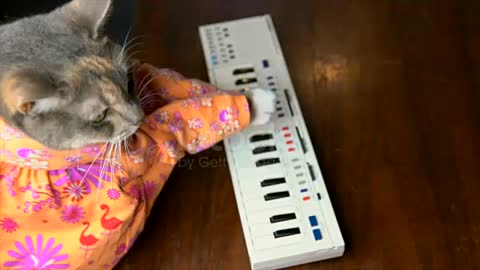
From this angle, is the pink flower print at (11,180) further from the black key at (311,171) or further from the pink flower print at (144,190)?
the black key at (311,171)

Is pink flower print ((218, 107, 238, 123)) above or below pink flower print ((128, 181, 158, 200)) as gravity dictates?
above

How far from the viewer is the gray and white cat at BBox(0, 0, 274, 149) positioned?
0.59 metres

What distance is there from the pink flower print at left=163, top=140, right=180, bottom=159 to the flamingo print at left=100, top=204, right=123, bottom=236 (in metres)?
0.11

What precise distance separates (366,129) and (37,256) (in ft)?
1.80

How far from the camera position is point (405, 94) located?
983mm

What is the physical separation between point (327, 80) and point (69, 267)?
21.0 inches

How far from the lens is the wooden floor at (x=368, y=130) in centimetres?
86

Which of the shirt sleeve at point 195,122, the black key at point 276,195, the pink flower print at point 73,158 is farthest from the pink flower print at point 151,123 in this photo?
the black key at point 276,195

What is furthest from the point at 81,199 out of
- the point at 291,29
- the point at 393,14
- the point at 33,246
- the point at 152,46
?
the point at 393,14

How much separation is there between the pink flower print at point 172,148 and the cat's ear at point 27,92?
213 mm

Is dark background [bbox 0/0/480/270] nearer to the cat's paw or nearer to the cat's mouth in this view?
the cat's paw

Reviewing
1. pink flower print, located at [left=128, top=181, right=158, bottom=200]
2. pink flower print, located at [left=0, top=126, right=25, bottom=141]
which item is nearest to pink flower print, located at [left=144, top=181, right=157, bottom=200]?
pink flower print, located at [left=128, top=181, right=158, bottom=200]

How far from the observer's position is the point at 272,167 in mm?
893

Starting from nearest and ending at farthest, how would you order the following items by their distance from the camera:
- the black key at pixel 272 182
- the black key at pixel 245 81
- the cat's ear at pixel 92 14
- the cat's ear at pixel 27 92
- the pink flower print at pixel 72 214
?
the cat's ear at pixel 27 92 < the cat's ear at pixel 92 14 < the pink flower print at pixel 72 214 < the black key at pixel 272 182 < the black key at pixel 245 81
